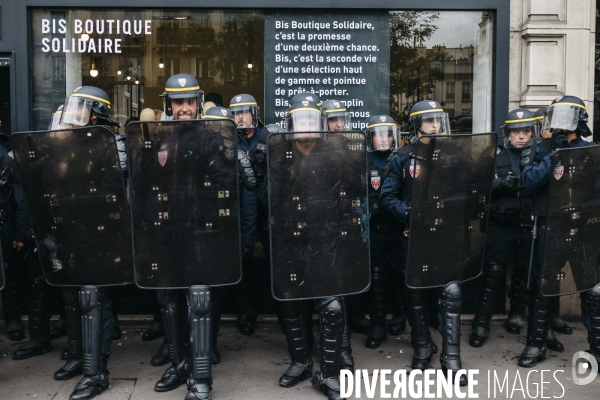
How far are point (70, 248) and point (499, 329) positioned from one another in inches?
155

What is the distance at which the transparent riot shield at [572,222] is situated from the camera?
177 inches

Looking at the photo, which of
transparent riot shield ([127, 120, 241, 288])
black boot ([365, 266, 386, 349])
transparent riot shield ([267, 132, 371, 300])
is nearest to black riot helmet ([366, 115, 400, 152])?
black boot ([365, 266, 386, 349])

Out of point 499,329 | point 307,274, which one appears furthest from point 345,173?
point 499,329

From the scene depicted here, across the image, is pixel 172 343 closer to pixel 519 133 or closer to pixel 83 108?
pixel 83 108

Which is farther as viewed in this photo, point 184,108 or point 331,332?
point 184,108

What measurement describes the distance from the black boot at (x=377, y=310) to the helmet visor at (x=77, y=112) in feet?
8.73

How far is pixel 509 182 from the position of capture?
5.31 metres

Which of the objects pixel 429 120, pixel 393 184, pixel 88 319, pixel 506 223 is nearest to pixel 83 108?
pixel 88 319

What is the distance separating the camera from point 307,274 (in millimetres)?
4277

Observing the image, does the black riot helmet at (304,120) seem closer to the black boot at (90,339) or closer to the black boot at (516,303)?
the black boot at (90,339)

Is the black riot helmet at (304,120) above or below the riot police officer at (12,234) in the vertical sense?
above

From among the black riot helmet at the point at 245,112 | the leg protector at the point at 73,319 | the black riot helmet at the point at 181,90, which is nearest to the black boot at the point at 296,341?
the leg protector at the point at 73,319

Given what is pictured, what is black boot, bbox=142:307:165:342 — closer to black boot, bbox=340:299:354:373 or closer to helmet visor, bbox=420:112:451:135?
black boot, bbox=340:299:354:373

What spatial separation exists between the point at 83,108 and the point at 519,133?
3596mm
